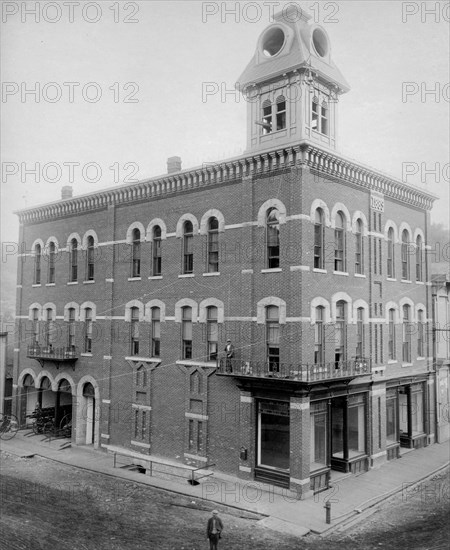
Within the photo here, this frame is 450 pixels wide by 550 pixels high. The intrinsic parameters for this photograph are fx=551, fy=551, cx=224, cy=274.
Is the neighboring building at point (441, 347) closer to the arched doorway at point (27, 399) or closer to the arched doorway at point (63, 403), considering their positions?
the arched doorway at point (63, 403)

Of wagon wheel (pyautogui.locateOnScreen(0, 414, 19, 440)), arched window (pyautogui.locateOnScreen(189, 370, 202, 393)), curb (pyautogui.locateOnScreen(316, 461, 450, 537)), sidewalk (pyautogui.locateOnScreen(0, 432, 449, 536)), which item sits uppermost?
arched window (pyautogui.locateOnScreen(189, 370, 202, 393))

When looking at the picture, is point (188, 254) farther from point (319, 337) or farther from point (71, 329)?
point (71, 329)

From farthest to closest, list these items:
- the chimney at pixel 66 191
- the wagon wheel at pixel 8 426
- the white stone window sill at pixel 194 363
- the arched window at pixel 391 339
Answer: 1. the chimney at pixel 66 191
2. the wagon wheel at pixel 8 426
3. the arched window at pixel 391 339
4. the white stone window sill at pixel 194 363

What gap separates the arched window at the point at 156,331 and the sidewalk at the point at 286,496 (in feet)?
18.4

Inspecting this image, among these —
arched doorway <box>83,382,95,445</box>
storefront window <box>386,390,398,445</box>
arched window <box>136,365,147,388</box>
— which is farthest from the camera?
arched doorway <box>83,382,95,445</box>

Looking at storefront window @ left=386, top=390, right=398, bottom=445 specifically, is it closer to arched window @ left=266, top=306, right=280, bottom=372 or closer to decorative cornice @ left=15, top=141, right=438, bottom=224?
arched window @ left=266, top=306, right=280, bottom=372

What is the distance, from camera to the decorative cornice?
22281 millimetres

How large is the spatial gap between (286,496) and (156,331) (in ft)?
33.1

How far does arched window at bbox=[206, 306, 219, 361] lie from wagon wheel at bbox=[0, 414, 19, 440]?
45.1 ft

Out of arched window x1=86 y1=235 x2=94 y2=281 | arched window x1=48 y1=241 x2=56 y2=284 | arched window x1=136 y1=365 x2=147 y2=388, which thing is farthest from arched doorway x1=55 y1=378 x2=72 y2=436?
arched window x1=48 y1=241 x2=56 y2=284

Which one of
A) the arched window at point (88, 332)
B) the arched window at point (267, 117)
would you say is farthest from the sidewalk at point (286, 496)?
the arched window at point (267, 117)

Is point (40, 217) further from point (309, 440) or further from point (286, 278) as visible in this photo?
point (309, 440)

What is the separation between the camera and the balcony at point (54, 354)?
30.0 metres

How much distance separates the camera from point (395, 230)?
91.7 feet
